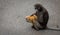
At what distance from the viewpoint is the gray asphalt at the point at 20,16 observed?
496cm

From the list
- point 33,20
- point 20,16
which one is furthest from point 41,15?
point 20,16

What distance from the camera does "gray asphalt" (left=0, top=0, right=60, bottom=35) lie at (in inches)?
195

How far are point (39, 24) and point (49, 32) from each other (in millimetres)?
272

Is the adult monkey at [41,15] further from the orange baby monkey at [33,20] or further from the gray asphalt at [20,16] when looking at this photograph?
the gray asphalt at [20,16]

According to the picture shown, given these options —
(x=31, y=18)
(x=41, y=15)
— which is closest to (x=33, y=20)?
(x=31, y=18)

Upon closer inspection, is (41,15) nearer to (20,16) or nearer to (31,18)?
(31,18)

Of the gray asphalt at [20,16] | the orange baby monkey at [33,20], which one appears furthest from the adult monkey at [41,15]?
the gray asphalt at [20,16]

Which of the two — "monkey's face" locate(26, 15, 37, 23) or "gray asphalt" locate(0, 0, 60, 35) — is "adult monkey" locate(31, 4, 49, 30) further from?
"gray asphalt" locate(0, 0, 60, 35)

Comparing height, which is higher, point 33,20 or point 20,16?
point 20,16

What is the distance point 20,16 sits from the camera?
5.76 m

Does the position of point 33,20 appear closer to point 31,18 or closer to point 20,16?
point 31,18

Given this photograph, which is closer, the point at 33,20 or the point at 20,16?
the point at 33,20

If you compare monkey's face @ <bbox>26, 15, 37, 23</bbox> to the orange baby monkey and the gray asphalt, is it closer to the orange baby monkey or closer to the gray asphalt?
the orange baby monkey

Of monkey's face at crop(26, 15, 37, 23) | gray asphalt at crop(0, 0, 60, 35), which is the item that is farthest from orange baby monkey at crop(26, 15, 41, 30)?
gray asphalt at crop(0, 0, 60, 35)
